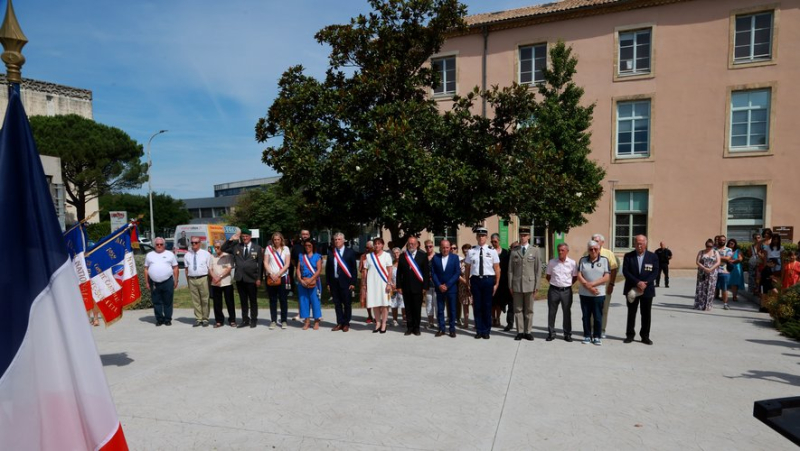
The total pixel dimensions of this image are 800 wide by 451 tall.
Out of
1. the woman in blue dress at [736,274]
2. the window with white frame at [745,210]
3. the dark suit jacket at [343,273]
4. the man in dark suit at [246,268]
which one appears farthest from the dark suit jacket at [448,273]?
the window with white frame at [745,210]

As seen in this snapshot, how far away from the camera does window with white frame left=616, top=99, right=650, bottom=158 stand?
22.3 m

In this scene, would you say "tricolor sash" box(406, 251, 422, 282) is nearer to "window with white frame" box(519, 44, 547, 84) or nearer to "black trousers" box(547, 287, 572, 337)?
"black trousers" box(547, 287, 572, 337)

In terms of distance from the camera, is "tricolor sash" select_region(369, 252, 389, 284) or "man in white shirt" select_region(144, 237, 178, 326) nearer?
"tricolor sash" select_region(369, 252, 389, 284)

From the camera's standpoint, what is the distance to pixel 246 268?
927cm

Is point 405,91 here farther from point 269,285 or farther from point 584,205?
point 584,205

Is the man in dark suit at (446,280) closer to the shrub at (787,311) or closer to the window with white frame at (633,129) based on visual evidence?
the shrub at (787,311)

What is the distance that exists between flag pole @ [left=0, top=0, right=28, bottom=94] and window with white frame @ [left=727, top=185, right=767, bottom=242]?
24.8 metres

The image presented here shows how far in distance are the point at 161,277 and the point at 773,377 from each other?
1010 centimetres

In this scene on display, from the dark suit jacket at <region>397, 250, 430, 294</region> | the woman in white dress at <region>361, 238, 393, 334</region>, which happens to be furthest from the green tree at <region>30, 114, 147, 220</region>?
the dark suit jacket at <region>397, 250, 430, 294</region>

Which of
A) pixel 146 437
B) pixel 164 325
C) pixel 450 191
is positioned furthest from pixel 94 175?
pixel 146 437

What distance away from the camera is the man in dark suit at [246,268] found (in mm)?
9273

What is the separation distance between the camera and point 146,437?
4.42 meters

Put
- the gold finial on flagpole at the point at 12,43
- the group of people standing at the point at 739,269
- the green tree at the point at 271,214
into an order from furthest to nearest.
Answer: the green tree at the point at 271,214 < the group of people standing at the point at 739,269 < the gold finial on flagpole at the point at 12,43

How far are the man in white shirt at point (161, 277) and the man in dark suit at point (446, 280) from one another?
536cm
